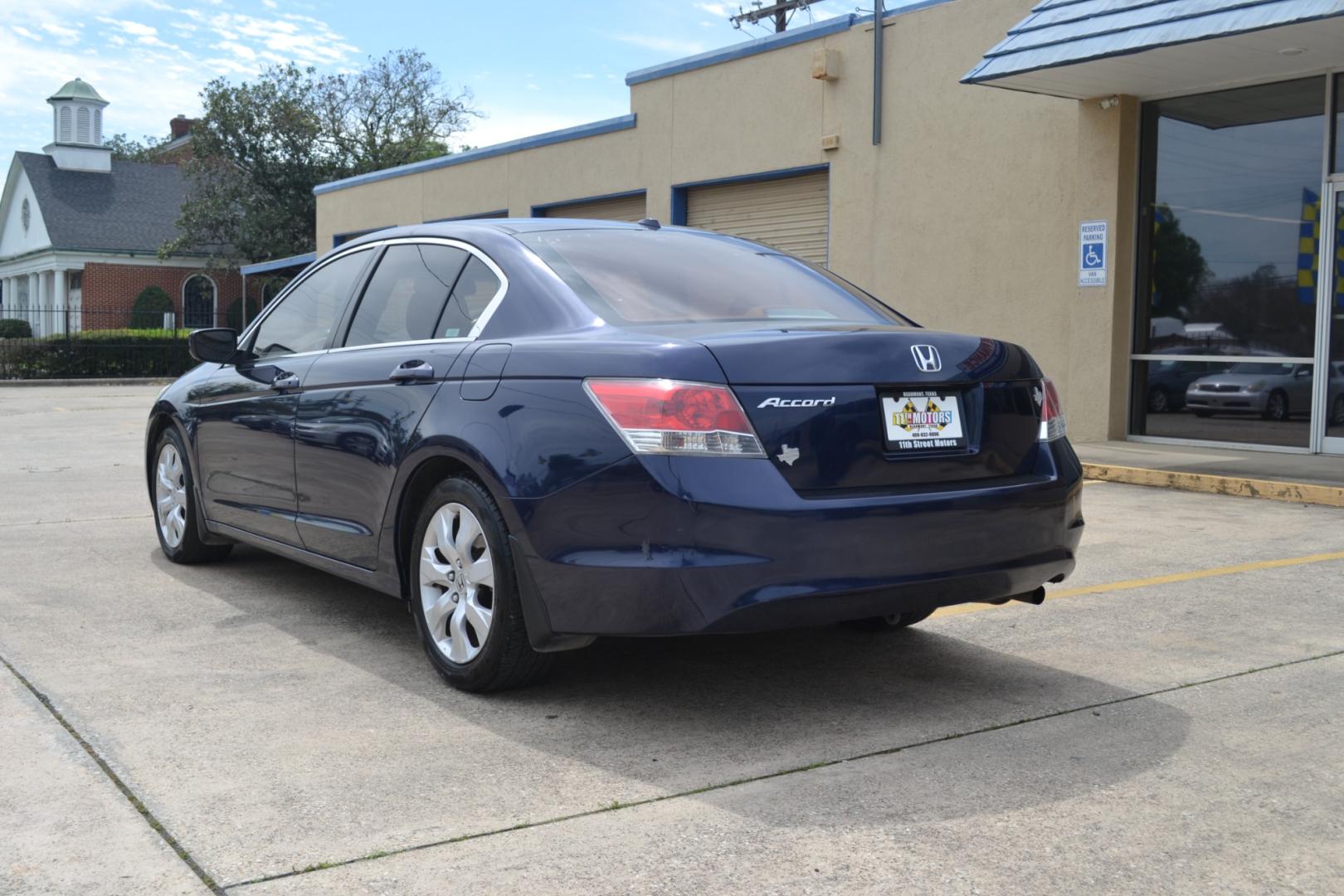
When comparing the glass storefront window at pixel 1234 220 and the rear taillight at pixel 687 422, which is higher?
the glass storefront window at pixel 1234 220

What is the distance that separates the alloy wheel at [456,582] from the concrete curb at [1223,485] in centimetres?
737

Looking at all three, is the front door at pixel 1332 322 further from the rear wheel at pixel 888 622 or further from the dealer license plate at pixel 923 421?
the dealer license plate at pixel 923 421

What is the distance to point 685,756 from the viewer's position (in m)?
3.83

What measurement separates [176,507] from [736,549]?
405 centimetres

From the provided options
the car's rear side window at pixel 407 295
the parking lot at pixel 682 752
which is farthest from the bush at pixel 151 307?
the car's rear side window at pixel 407 295

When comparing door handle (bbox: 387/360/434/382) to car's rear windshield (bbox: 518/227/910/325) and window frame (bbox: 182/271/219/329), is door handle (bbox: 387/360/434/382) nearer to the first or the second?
car's rear windshield (bbox: 518/227/910/325)

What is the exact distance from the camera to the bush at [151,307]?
48.1 meters

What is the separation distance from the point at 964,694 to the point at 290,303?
3.51m

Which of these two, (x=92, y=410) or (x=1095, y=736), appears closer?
(x=1095, y=736)

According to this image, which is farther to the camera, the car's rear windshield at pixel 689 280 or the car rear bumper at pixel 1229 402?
the car rear bumper at pixel 1229 402

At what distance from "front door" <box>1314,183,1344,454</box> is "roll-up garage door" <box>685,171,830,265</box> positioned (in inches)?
263

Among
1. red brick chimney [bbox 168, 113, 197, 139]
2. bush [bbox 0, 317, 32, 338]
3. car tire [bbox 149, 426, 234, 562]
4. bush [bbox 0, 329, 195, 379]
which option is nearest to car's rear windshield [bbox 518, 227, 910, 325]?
car tire [bbox 149, 426, 234, 562]

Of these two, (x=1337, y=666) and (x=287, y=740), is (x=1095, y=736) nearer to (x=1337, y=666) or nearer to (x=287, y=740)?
(x=1337, y=666)

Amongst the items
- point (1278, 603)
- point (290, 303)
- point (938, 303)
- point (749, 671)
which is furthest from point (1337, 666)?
point (938, 303)
